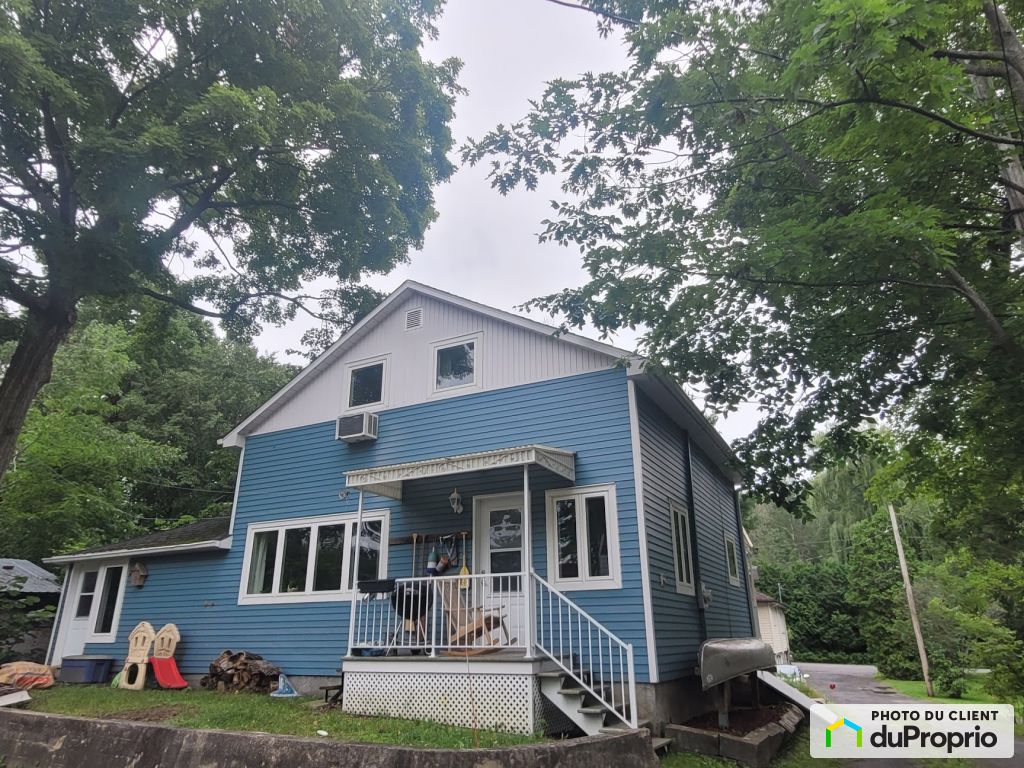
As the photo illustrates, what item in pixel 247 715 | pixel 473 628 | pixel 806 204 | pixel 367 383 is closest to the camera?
pixel 806 204

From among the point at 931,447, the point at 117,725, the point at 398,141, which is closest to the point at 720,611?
the point at 931,447

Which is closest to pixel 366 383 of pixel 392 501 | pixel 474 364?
pixel 474 364

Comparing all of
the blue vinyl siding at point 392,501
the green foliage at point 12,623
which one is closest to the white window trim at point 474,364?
the blue vinyl siding at point 392,501

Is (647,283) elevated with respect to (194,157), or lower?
lower

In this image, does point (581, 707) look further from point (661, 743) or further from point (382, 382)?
point (382, 382)

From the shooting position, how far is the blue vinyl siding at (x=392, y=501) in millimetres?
8719

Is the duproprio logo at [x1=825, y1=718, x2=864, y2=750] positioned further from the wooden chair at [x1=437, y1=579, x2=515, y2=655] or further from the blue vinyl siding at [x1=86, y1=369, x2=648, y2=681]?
the wooden chair at [x1=437, y1=579, x2=515, y2=655]

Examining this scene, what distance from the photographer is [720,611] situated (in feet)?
38.4

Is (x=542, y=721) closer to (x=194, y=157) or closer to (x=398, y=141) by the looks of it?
(x=194, y=157)

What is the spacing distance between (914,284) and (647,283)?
2522 millimetres

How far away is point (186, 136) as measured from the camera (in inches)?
379

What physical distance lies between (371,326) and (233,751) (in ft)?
25.3

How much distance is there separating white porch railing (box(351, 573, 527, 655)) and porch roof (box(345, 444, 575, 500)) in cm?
138

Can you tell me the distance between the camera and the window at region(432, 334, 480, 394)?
10469mm
